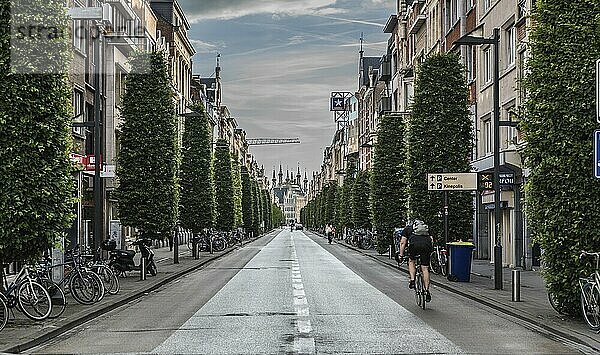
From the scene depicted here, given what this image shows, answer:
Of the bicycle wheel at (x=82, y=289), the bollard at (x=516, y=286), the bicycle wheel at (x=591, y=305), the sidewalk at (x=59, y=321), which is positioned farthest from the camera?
the bollard at (x=516, y=286)

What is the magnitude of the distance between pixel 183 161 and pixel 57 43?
33.4 meters

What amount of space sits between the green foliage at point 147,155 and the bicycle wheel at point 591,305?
1905 cm

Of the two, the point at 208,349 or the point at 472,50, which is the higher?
the point at 472,50

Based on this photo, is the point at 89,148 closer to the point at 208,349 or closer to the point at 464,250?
the point at 464,250

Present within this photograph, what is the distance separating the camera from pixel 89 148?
148 ft

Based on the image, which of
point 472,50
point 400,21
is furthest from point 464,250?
point 400,21

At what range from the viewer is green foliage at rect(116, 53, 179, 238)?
107 feet

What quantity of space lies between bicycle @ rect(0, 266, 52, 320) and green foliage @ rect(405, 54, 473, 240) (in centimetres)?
1820

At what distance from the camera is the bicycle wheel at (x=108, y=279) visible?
22.3 meters

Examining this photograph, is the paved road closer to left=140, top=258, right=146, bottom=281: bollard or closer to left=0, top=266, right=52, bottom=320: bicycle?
left=0, top=266, right=52, bottom=320: bicycle

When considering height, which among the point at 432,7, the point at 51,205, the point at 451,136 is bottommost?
the point at 51,205

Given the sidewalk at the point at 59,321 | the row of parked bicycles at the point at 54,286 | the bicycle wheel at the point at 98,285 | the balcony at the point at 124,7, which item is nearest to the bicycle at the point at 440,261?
the sidewalk at the point at 59,321

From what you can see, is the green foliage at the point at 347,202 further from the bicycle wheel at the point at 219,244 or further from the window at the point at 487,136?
the window at the point at 487,136

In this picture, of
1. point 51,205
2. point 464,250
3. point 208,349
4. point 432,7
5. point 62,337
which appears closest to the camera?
point 208,349
